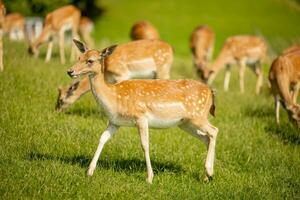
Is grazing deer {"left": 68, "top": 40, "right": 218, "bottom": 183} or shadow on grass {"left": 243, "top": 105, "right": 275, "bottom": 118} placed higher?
grazing deer {"left": 68, "top": 40, "right": 218, "bottom": 183}

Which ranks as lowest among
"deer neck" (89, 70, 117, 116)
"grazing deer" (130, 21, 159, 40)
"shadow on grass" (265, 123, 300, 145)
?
"shadow on grass" (265, 123, 300, 145)

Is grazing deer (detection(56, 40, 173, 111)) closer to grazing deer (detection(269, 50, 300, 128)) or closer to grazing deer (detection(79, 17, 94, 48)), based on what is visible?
grazing deer (detection(269, 50, 300, 128))

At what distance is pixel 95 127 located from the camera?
1055cm

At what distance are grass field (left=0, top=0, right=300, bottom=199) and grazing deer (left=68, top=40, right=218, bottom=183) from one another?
0.41 meters

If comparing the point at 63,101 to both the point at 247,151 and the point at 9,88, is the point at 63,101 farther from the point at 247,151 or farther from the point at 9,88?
the point at 247,151

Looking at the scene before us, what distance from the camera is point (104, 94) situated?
8.19 meters

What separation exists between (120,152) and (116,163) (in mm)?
567

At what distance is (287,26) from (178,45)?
11294 mm

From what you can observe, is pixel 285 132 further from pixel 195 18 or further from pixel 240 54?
pixel 195 18

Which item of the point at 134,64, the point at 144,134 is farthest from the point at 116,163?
the point at 134,64

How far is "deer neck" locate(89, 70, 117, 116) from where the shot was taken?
26.7 feet

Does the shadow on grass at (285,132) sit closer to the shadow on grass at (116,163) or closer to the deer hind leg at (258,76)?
the shadow on grass at (116,163)

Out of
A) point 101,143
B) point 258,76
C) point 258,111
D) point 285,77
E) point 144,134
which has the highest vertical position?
point 144,134

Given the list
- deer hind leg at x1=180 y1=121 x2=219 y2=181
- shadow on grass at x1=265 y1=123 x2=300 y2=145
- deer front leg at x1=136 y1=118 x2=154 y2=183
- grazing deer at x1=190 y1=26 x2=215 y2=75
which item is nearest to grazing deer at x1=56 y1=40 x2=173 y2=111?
shadow on grass at x1=265 y1=123 x2=300 y2=145
